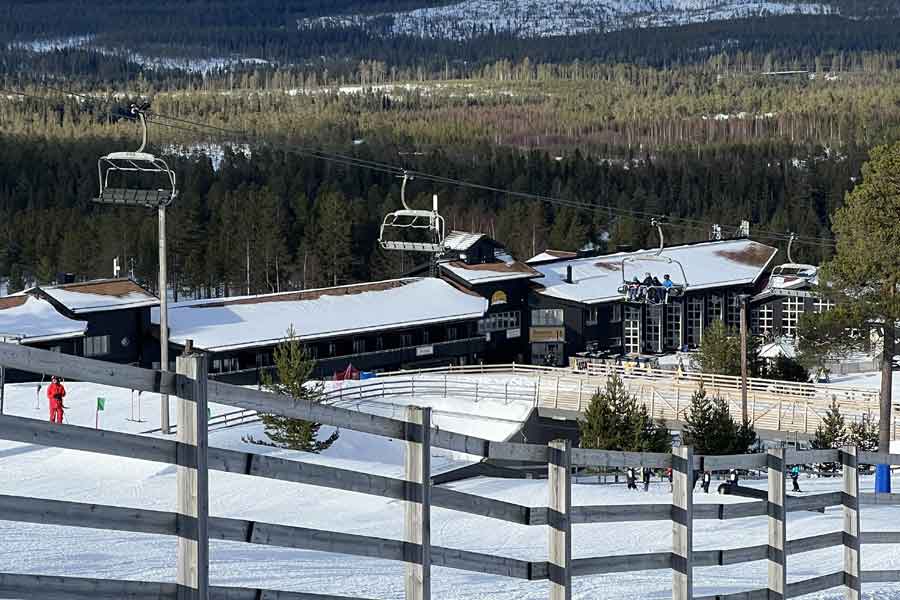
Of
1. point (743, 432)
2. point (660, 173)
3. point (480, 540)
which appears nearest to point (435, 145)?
point (660, 173)

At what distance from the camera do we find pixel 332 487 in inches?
169

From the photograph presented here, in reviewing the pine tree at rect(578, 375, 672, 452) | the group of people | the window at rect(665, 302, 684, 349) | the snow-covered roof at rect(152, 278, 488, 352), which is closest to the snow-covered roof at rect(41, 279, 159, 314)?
the snow-covered roof at rect(152, 278, 488, 352)

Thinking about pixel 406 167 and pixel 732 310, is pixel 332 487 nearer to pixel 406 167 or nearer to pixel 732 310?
pixel 732 310

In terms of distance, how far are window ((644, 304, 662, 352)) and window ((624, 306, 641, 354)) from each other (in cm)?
83

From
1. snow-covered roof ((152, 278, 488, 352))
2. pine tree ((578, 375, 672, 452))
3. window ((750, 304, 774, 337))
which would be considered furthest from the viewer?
window ((750, 304, 774, 337))

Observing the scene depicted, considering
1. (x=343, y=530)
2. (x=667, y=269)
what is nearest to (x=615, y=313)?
(x=667, y=269)

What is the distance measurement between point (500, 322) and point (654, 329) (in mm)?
7123

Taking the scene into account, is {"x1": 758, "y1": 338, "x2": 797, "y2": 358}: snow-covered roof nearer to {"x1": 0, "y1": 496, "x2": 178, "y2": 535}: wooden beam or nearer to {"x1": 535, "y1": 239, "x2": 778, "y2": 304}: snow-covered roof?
{"x1": 535, "y1": 239, "x2": 778, "y2": 304}: snow-covered roof

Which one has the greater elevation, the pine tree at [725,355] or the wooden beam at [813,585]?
Answer: the wooden beam at [813,585]

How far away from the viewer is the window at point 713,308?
54.7m

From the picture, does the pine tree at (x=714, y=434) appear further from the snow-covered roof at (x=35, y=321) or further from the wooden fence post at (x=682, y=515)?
the wooden fence post at (x=682, y=515)

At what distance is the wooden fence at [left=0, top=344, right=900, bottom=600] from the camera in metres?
3.62

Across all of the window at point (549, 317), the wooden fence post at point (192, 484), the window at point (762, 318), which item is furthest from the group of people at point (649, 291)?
the wooden fence post at point (192, 484)

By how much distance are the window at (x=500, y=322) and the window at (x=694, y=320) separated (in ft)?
26.0
